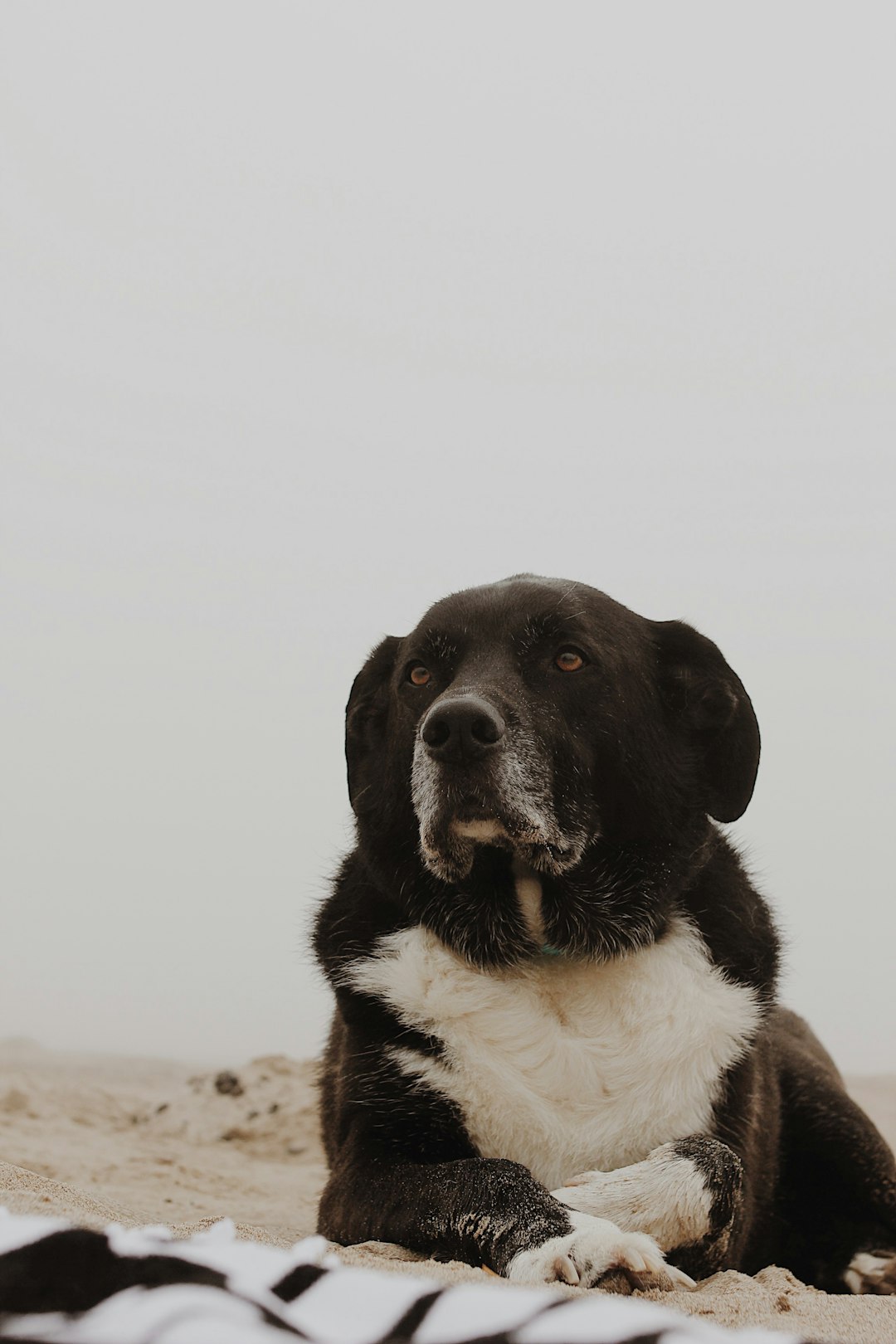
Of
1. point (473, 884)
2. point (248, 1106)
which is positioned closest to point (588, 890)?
point (473, 884)

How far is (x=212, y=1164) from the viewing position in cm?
662

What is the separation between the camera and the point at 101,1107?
27.1 feet

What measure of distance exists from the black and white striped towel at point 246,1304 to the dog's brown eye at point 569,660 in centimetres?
210

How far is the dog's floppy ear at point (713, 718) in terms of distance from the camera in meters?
3.66

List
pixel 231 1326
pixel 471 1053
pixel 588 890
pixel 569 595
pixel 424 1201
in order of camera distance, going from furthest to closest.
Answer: pixel 569 595
pixel 588 890
pixel 471 1053
pixel 424 1201
pixel 231 1326

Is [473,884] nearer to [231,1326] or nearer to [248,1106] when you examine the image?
[231,1326]

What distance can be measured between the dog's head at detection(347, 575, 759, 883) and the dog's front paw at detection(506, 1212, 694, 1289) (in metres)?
1.05

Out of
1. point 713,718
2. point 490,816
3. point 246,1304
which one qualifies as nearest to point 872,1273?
point 713,718

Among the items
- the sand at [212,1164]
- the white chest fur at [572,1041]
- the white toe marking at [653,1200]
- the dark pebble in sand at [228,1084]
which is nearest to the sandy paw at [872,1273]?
the sand at [212,1164]

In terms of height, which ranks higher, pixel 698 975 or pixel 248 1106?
pixel 698 975

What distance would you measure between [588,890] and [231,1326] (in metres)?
2.23

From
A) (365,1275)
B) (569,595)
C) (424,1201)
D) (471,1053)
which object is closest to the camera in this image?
(365,1275)

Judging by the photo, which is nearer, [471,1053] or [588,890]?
[471,1053]

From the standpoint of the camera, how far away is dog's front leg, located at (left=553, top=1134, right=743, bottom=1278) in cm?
269
